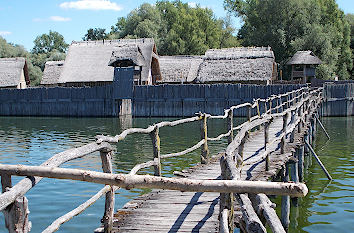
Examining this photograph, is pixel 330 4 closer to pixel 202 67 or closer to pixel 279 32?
pixel 279 32

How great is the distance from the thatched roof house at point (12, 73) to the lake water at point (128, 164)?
14907 mm

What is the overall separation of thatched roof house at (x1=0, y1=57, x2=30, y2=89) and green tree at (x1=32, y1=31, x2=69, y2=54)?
57613 mm

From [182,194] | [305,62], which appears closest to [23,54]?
[305,62]

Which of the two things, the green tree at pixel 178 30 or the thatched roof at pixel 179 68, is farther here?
the green tree at pixel 178 30

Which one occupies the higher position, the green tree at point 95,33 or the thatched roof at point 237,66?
the green tree at point 95,33

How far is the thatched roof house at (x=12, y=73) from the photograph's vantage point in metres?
40.9

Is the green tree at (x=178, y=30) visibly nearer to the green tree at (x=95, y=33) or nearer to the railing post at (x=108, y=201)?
the green tree at (x=95, y=33)

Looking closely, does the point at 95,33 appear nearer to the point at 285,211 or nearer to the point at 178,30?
the point at 178,30

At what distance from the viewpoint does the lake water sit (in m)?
8.73

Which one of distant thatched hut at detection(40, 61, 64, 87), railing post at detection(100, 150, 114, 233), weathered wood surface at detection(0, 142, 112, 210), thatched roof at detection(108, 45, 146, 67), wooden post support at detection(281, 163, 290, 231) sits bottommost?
wooden post support at detection(281, 163, 290, 231)

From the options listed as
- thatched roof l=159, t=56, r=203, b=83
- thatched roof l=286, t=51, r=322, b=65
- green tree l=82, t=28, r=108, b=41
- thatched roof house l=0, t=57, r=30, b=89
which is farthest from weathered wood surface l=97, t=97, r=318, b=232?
green tree l=82, t=28, r=108, b=41

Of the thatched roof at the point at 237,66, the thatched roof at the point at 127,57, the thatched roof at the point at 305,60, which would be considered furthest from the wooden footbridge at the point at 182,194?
the thatched roof at the point at 305,60

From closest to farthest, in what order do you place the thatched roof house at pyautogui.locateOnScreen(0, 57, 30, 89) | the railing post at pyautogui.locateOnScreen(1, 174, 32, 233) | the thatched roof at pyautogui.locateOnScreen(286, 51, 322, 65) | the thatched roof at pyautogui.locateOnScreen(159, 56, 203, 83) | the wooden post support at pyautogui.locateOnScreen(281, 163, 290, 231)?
the railing post at pyautogui.locateOnScreen(1, 174, 32, 233) → the wooden post support at pyautogui.locateOnScreen(281, 163, 290, 231) → the thatched roof at pyautogui.locateOnScreen(286, 51, 322, 65) → the thatched roof at pyautogui.locateOnScreen(159, 56, 203, 83) → the thatched roof house at pyautogui.locateOnScreen(0, 57, 30, 89)

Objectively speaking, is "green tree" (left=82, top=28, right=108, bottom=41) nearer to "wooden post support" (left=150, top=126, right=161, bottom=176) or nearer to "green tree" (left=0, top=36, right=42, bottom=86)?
"green tree" (left=0, top=36, right=42, bottom=86)
